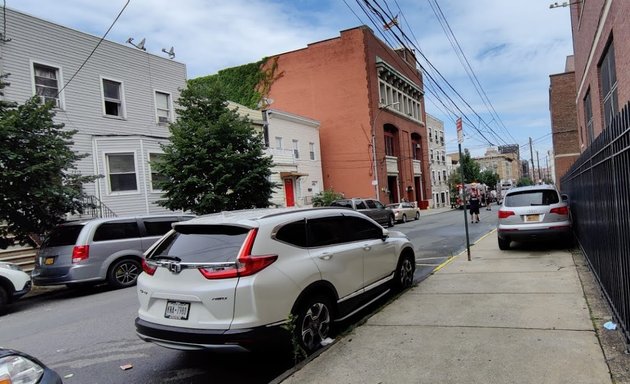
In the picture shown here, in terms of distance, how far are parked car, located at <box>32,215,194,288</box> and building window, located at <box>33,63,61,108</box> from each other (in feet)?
25.6

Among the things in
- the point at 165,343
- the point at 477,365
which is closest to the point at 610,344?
the point at 477,365

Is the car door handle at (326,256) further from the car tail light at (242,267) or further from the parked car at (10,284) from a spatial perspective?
the parked car at (10,284)

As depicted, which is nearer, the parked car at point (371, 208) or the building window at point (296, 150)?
the parked car at point (371, 208)

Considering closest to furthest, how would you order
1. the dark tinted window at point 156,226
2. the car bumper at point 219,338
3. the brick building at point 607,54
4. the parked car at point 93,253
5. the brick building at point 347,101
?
the car bumper at point 219,338, the brick building at point 607,54, the parked car at point 93,253, the dark tinted window at point 156,226, the brick building at point 347,101

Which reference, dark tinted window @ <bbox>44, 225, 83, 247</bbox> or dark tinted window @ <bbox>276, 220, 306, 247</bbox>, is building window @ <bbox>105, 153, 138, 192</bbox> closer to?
dark tinted window @ <bbox>44, 225, 83, 247</bbox>

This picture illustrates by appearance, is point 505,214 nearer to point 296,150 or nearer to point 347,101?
point 296,150

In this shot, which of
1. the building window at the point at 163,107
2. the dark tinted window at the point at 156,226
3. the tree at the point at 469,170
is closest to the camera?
the dark tinted window at the point at 156,226

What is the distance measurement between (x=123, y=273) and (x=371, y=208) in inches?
613

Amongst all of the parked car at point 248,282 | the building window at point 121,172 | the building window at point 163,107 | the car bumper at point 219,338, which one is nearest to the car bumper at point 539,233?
the parked car at point 248,282

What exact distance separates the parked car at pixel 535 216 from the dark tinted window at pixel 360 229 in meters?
5.41

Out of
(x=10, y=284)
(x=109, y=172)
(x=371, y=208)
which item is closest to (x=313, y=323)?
(x=10, y=284)

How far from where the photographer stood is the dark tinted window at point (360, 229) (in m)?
5.99

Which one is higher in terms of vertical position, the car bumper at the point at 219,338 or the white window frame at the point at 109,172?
the white window frame at the point at 109,172

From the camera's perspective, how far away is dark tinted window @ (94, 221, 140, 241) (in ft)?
33.2
